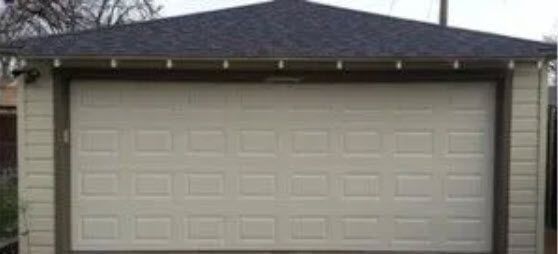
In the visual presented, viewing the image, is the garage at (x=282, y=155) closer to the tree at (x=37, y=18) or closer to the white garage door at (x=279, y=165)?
the white garage door at (x=279, y=165)

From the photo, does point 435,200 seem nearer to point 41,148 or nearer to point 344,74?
point 344,74

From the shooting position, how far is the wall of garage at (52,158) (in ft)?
35.8

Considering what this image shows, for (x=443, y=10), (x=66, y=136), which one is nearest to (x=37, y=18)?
(x=443, y=10)

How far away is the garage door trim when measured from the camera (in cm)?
1091

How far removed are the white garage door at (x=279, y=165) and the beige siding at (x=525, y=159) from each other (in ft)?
0.93

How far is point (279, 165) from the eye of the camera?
11148 millimetres

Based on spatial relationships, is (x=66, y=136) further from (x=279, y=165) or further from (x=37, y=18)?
(x=37, y=18)

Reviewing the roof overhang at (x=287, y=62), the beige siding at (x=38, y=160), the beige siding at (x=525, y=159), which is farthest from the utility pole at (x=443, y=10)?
the beige siding at (x=38, y=160)

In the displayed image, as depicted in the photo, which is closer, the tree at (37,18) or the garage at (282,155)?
the garage at (282,155)

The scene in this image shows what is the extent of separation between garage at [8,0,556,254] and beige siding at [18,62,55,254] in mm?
16

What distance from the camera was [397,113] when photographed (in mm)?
11125

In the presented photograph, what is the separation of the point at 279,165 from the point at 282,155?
0.12 metres

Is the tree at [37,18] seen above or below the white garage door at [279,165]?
above

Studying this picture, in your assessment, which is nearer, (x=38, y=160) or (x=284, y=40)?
(x=38, y=160)
